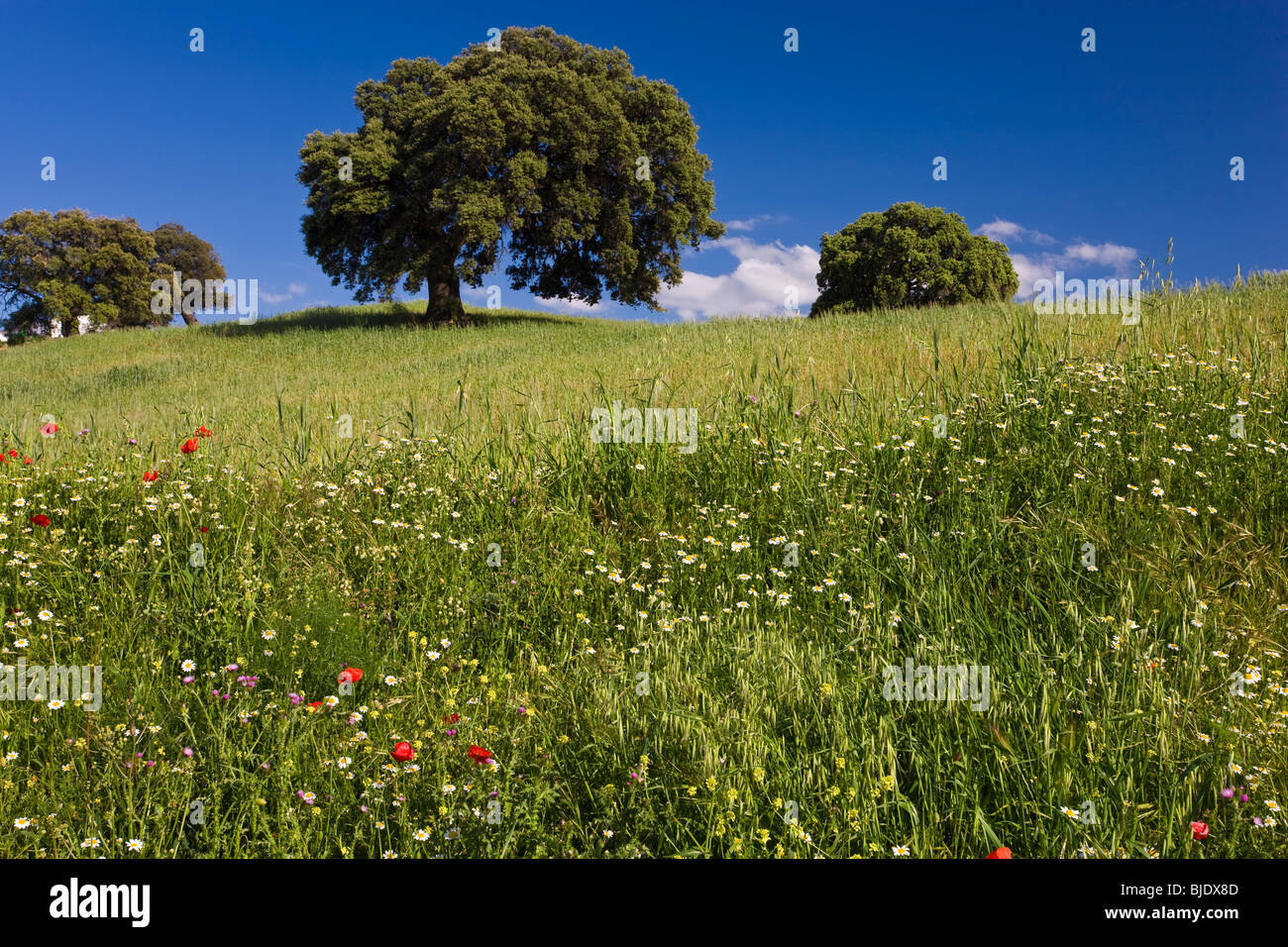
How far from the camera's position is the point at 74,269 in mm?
52250

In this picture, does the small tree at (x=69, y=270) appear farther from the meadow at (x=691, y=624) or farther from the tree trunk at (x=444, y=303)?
the meadow at (x=691, y=624)

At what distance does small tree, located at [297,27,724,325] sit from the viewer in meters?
27.8

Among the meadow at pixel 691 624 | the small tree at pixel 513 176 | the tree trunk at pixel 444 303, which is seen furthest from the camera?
the tree trunk at pixel 444 303

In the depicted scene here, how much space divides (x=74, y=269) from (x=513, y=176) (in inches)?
1686

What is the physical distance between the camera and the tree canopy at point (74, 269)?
50.7m

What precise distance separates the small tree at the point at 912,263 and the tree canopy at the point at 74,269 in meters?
44.7

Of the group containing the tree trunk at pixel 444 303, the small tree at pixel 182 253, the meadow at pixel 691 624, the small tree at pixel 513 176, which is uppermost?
the small tree at pixel 182 253

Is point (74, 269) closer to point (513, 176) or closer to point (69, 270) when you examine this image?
point (69, 270)

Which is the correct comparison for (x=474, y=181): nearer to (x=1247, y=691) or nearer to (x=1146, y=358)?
(x=1146, y=358)

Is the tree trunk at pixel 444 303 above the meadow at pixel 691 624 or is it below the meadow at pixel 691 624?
above

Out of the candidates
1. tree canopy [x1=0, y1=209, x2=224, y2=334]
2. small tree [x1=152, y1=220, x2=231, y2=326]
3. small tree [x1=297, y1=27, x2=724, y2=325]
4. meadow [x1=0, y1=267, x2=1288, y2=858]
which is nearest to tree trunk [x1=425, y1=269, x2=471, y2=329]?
small tree [x1=297, y1=27, x2=724, y2=325]

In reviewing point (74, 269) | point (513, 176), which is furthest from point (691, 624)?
point (74, 269)

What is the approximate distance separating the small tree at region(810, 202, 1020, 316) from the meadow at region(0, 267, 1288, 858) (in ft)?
122

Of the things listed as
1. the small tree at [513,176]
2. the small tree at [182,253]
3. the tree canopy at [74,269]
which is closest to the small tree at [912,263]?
the small tree at [513,176]
